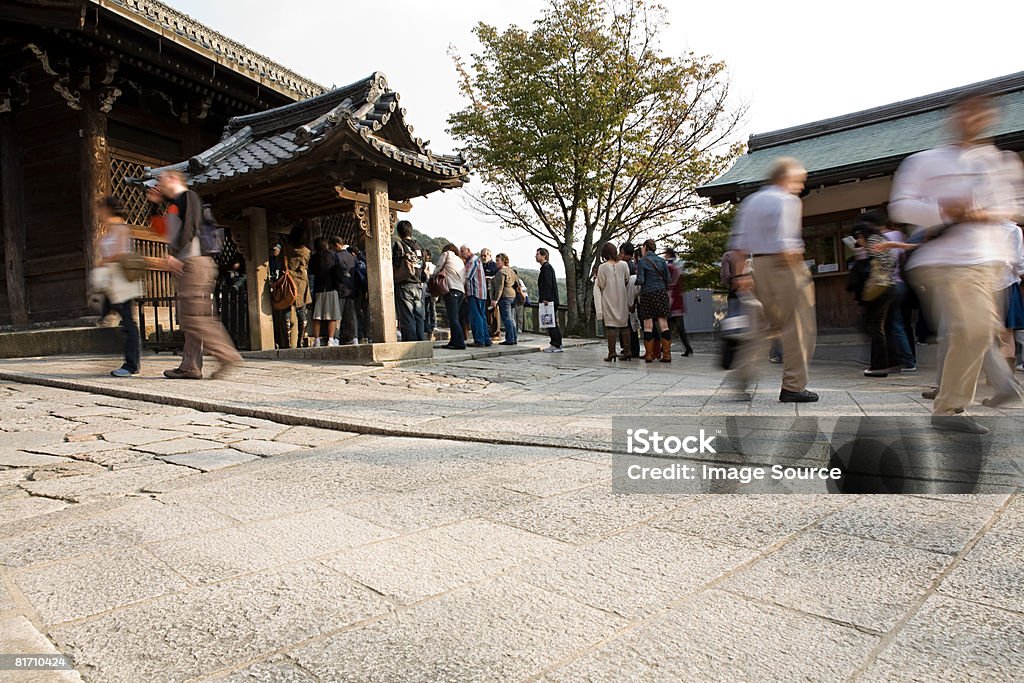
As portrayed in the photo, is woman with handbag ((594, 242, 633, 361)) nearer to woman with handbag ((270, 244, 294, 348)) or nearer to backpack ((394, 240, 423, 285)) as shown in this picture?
backpack ((394, 240, 423, 285))

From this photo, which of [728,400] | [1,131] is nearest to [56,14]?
[1,131]

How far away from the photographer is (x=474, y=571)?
1.91 metres

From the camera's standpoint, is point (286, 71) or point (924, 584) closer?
point (924, 584)

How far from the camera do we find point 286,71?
47.8ft

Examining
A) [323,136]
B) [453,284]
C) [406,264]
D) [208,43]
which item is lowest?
[453,284]

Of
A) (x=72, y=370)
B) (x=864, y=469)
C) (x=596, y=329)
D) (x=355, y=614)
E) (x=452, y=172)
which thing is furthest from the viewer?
(x=596, y=329)

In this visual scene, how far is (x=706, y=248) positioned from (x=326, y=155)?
1282 cm

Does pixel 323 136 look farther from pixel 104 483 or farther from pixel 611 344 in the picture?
pixel 104 483

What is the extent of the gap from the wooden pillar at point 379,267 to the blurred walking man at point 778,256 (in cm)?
545

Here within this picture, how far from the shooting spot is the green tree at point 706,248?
Answer: 18.0 m

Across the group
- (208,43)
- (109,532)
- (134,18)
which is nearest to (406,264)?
(134,18)

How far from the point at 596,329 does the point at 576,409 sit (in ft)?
50.0

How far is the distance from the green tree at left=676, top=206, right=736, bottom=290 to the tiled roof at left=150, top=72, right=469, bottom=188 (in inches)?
405

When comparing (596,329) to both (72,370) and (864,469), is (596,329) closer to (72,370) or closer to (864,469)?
(72,370)
